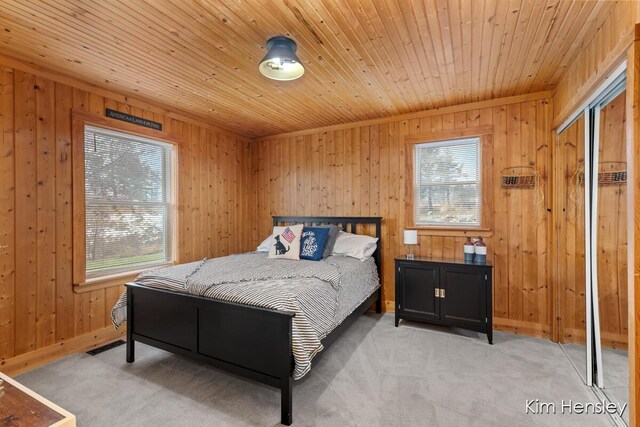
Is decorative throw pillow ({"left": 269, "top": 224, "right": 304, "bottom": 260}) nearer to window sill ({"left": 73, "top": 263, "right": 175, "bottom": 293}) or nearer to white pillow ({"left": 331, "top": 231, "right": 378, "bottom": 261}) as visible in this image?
white pillow ({"left": 331, "top": 231, "right": 378, "bottom": 261})

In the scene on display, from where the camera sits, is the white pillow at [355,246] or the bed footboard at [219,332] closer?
the bed footboard at [219,332]

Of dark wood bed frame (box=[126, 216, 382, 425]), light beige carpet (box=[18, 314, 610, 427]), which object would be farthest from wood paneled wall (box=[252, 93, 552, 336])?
dark wood bed frame (box=[126, 216, 382, 425])

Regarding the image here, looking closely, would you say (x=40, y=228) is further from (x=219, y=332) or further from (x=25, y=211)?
(x=219, y=332)

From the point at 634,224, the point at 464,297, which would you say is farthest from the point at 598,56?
the point at 464,297

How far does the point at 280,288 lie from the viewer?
213cm

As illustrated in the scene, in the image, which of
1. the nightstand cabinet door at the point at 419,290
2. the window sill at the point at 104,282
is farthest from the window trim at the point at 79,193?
the nightstand cabinet door at the point at 419,290

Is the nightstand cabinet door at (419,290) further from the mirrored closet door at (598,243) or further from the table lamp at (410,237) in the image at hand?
the mirrored closet door at (598,243)

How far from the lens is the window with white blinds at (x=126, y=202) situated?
296 cm

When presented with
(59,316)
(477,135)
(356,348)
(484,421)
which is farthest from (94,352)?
(477,135)

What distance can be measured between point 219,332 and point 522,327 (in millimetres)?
3091

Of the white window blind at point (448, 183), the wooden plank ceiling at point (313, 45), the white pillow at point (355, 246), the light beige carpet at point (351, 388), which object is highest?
the wooden plank ceiling at point (313, 45)

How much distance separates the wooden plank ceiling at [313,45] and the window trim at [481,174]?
1.28 ft

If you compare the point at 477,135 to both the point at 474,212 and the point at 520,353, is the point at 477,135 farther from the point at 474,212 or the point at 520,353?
the point at 520,353

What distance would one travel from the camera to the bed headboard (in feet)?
12.6
